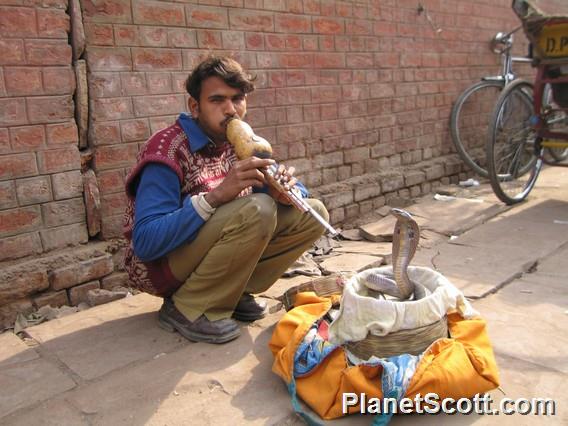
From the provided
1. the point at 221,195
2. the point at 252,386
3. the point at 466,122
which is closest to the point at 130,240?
the point at 221,195

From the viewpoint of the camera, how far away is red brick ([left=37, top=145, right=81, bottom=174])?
2736mm

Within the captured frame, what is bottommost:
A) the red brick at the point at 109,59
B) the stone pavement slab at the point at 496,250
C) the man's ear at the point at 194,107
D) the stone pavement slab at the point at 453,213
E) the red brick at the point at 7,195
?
the stone pavement slab at the point at 496,250

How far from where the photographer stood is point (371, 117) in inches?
184

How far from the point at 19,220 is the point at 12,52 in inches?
30.9

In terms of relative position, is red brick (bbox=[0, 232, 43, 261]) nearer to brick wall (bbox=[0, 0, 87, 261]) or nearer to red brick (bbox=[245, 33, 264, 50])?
brick wall (bbox=[0, 0, 87, 261])

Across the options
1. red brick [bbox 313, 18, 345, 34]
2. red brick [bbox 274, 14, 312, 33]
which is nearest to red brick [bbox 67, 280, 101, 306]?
red brick [bbox 274, 14, 312, 33]

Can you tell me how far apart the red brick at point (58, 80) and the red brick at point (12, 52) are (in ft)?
0.39

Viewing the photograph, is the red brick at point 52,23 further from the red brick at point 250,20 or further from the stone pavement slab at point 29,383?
the stone pavement slab at point 29,383

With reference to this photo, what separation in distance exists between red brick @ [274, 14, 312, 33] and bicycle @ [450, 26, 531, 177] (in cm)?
212

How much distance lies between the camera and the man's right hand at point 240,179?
2201 millimetres

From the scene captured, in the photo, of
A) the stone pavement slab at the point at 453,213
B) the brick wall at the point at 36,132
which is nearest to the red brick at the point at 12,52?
the brick wall at the point at 36,132

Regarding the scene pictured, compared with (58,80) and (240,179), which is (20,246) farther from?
(240,179)

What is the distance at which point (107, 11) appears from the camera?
9.46ft

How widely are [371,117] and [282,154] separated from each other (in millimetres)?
1103
